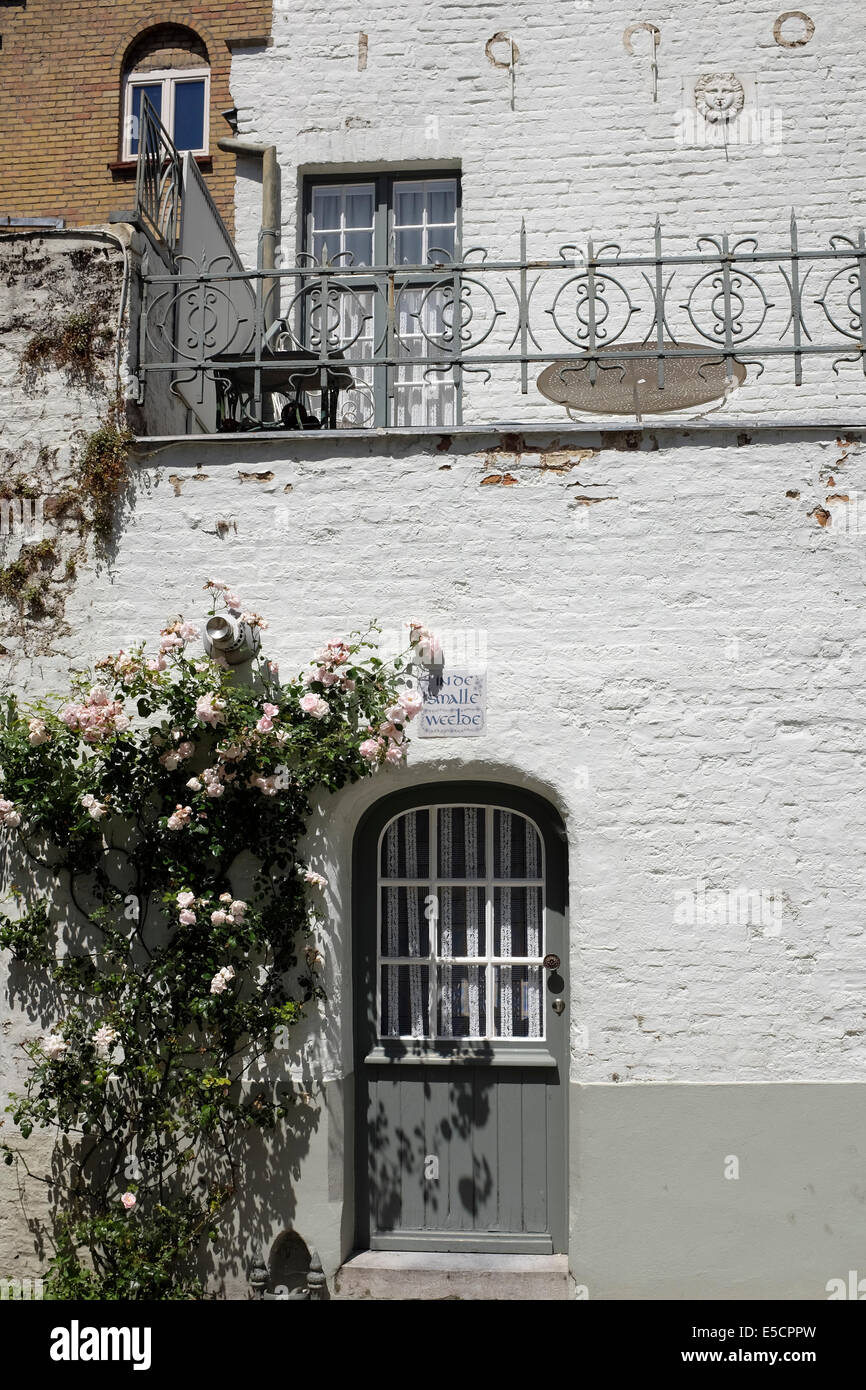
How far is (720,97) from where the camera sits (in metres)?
8.12

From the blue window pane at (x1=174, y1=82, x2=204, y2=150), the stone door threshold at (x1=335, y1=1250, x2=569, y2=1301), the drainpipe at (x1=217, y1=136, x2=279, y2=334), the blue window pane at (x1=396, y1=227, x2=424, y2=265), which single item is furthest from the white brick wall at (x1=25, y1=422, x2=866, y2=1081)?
the blue window pane at (x1=174, y1=82, x2=204, y2=150)

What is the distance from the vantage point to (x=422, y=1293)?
518 centimetres

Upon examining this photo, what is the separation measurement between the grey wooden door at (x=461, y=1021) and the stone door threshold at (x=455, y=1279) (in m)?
0.14

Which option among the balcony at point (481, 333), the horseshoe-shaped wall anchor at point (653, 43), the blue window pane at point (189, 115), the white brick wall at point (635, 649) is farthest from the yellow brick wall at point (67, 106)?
the white brick wall at point (635, 649)

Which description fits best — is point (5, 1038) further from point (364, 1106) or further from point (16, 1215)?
point (364, 1106)

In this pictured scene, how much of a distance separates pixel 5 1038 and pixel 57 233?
399 centimetres

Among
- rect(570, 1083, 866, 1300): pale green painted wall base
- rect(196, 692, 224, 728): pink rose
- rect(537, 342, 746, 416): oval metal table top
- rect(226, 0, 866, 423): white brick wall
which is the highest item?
rect(226, 0, 866, 423): white brick wall

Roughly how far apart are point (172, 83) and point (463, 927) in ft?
26.2

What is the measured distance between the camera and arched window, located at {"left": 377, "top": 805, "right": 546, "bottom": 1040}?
5613 millimetres

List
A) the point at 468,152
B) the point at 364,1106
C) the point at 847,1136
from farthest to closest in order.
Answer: the point at 468,152 → the point at 364,1106 → the point at 847,1136

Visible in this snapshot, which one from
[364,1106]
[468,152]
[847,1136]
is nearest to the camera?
[847,1136]

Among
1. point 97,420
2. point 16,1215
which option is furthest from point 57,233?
point 16,1215

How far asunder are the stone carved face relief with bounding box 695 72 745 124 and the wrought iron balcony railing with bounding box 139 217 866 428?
39.0 inches

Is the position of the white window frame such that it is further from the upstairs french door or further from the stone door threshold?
the stone door threshold
